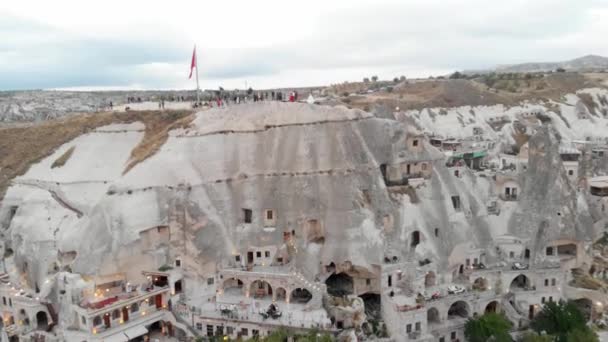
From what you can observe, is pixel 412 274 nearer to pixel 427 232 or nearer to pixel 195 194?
pixel 427 232

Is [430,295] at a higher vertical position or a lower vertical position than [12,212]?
lower

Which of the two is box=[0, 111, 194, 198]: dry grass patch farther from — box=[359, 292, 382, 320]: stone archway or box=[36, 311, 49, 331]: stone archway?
box=[359, 292, 382, 320]: stone archway

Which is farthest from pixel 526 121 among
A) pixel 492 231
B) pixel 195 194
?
pixel 195 194

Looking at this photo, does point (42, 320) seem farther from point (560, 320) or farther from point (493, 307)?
point (560, 320)

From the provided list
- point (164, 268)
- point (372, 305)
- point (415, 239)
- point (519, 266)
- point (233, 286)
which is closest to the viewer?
point (164, 268)

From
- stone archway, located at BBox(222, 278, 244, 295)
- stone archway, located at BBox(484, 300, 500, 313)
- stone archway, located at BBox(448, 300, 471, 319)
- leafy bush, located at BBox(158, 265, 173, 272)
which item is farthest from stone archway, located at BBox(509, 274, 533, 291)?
leafy bush, located at BBox(158, 265, 173, 272)

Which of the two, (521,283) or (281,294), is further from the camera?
(521,283)

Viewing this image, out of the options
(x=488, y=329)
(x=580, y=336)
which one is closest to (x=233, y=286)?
(x=488, y=329)
